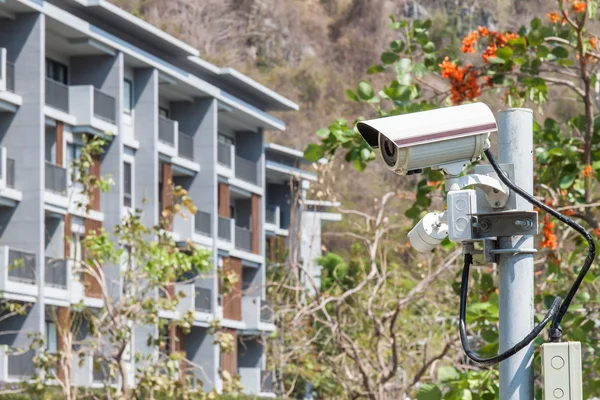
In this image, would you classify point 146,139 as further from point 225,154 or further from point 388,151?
point 388,151

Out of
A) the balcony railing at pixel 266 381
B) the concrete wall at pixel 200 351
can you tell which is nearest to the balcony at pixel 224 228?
the concrete wall at pixel 200 351

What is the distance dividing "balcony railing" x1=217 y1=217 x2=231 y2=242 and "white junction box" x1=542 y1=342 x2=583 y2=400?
38.5 m

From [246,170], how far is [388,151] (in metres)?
41.5

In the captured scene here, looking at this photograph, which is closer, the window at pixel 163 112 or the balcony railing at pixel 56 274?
the balcony railing at pixel 56 274

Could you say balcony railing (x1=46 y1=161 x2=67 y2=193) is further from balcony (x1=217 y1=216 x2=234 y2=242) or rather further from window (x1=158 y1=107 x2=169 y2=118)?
balcony (x1=217 y1=216 x2=234 y2=242)

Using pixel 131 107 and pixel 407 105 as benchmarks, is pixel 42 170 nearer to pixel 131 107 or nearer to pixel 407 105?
pixel 131 107

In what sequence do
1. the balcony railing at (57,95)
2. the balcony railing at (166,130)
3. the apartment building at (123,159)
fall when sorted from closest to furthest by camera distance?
the apartment building at (123,159) < the balcony railing at (57,95) < the balcony railing at (166,130)

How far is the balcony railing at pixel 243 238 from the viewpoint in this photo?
43.6 meters

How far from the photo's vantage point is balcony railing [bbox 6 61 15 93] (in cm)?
3003

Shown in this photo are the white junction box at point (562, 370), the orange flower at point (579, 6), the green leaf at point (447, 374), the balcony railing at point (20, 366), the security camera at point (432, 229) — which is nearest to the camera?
the white junction box at point (562, 370)

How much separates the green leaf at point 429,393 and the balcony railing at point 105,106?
27.6 m

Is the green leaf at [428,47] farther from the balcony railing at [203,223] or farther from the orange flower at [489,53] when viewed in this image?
the balcony railing at [203,223]

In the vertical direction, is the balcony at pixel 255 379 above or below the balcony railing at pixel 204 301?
below

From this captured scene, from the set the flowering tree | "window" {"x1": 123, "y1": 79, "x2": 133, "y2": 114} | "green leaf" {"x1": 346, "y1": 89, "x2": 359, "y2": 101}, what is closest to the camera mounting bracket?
the flowering tree
